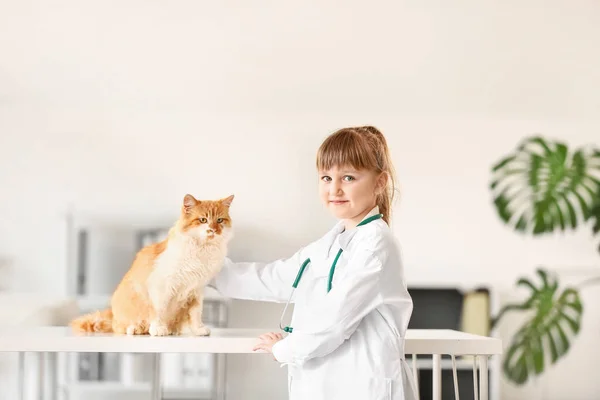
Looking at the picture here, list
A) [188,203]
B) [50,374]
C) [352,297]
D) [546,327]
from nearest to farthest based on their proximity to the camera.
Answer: [352,297], [188,203], [50,374], [546,327]

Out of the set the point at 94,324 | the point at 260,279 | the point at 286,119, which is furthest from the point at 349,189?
the point at 286,119

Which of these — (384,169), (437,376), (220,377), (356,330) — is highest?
(384,169)

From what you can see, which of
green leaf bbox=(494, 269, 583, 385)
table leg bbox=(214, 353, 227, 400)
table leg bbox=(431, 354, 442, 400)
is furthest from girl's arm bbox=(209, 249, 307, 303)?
green leaf bbox=(494, 269, 583, 385)

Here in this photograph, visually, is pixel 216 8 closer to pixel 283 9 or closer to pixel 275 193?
pixel 283 9

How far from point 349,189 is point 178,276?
409 millimetres

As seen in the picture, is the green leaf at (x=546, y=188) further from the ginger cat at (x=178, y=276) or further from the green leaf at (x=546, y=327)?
the ginger cat at (x=178, y=276)

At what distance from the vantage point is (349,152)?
1.50 metres

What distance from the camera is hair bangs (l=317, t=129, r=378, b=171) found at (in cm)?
150

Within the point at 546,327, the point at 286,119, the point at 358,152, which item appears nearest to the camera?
the point at 358,152

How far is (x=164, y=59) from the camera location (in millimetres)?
4043

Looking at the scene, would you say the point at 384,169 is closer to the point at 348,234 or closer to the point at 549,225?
the point at 348,234

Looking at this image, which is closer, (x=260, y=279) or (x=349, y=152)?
(x=349, y=152)

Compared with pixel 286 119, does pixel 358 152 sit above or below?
below

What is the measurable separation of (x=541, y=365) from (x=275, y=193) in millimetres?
1764
